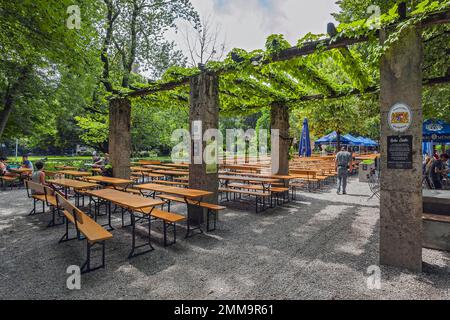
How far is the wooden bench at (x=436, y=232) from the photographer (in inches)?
174

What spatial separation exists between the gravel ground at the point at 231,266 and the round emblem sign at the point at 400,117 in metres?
2.14

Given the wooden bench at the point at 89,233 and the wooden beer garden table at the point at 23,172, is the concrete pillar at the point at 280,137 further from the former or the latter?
the wooden beer garden table at the point at 23,172

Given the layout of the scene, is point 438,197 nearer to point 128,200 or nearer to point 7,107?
point 128,200

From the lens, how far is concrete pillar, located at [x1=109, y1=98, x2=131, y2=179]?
30.9 feet

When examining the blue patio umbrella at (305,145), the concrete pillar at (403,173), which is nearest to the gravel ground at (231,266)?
the concrete pillar at (403,173)

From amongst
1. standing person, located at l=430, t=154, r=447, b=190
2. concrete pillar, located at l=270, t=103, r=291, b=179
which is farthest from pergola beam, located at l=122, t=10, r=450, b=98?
standing person, located at l=430, t=154, r=447, b=190

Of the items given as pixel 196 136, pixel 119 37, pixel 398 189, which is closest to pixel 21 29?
pixel 196 136

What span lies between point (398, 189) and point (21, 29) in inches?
315

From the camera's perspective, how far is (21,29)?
5930mm

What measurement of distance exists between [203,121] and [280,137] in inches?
158

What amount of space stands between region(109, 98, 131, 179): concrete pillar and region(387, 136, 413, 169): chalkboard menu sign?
8061mm

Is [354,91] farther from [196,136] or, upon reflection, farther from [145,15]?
[145,15]

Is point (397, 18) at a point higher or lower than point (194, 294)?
higher

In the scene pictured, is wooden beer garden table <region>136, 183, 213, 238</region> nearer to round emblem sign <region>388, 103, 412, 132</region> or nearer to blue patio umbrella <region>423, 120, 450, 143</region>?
round emblem sign <region>388, 103, 412, 132</region>
